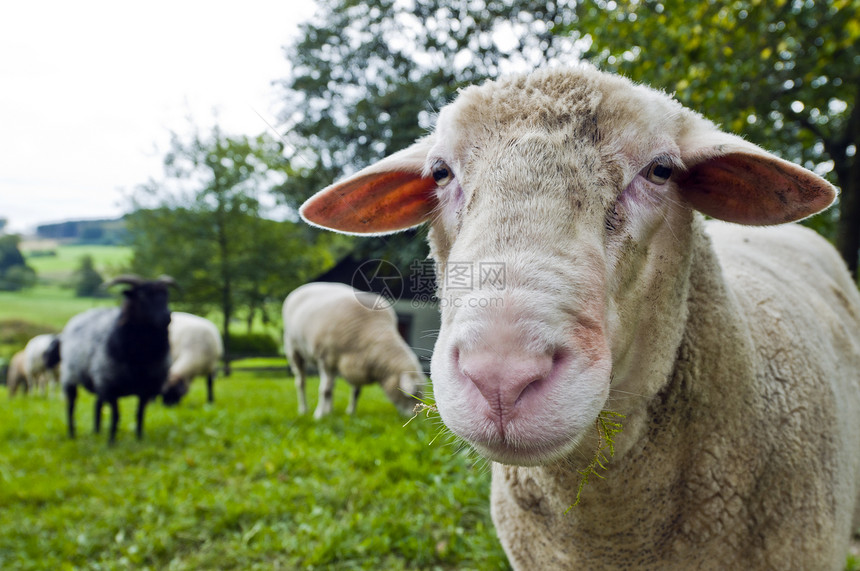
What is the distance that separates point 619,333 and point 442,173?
74cm

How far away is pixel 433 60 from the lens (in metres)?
10.7

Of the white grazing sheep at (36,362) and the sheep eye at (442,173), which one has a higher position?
the sheep eye at (442,173)

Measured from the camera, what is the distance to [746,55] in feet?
17.1

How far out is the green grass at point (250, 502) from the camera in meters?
3.00

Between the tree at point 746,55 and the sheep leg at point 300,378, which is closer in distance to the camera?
the tree at point 746,55

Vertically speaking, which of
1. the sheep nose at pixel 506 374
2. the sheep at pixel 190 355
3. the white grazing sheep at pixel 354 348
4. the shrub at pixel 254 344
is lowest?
the shrub at pixel 254 344

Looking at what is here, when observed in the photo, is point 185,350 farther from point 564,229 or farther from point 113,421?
point 564,229

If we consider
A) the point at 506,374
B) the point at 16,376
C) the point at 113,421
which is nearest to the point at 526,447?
the point at 506,374

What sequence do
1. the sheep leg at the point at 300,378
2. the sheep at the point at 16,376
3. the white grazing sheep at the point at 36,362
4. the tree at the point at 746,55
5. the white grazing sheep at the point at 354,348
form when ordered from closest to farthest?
the tree at the point at 746,55, the white grazing sheep at the point at 354,348, the sheep leg at the point at 300,378, the white grazing sheep at the point at 36,362, the sheep at the point at 16,376

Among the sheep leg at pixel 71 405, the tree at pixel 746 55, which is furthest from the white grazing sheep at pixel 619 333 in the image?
the sheep leg at pixel 71 405

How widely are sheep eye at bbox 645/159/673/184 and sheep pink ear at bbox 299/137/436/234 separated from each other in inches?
28.2

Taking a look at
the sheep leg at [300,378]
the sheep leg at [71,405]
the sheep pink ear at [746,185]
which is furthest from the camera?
the sheep leg at [300,378]

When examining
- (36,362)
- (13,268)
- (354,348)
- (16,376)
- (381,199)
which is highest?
(381,199)
